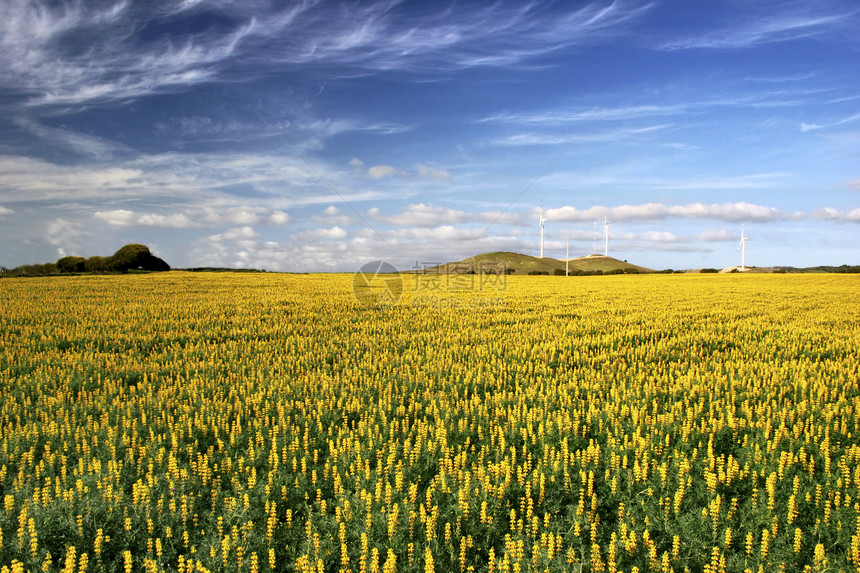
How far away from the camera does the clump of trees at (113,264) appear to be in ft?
167

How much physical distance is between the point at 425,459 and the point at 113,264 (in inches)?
2563

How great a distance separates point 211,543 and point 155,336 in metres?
11.7

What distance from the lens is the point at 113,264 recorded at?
58219 mm

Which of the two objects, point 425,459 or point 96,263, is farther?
point 96,263

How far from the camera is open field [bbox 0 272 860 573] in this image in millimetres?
4543

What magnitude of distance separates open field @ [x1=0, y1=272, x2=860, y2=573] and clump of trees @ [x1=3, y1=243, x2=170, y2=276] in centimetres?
4798

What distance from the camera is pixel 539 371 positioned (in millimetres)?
10586

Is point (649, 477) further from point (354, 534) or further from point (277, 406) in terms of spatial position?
point (277, 406)

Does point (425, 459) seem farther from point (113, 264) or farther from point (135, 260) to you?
point (135, 260)

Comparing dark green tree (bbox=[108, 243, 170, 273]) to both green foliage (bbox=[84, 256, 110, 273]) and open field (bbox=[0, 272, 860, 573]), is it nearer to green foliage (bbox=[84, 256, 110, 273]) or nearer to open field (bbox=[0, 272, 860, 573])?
green foliage (bbox=[84, 256, 110, 273])
